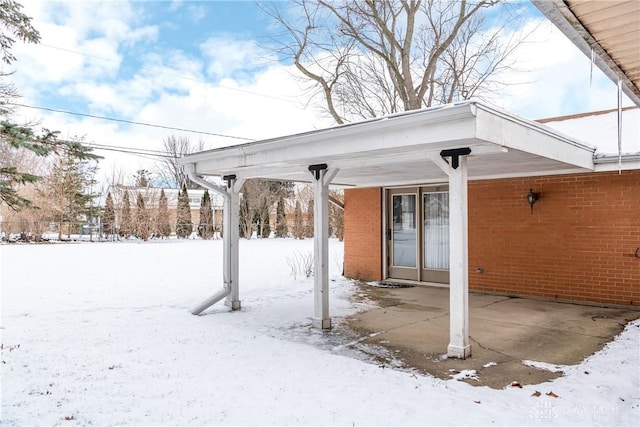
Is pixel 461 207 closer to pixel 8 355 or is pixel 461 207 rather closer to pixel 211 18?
pixel 8 355

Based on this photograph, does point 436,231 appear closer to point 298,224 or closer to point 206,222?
point 298,224

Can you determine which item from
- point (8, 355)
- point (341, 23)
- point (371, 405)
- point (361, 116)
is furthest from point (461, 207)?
point (361, 116)

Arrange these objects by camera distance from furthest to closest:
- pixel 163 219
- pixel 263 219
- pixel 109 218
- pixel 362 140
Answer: pixel 263 219 → pixel 163 219 → pixel 109 218 → pixel 362 140

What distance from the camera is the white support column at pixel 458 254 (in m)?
4.47

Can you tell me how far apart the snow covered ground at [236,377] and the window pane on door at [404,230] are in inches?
102

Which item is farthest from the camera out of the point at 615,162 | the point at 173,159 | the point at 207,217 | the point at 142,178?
the point at 173,159

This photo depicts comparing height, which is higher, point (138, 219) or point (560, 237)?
point (138, 219)

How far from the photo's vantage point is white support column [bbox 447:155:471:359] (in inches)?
176

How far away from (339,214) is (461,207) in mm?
17047

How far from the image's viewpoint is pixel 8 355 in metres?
4.68

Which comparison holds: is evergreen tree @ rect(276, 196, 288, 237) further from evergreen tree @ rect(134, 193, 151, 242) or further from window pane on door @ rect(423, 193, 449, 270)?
window pane on door @ rect(423, 193, 449, 270)

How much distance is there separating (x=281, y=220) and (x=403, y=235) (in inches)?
635

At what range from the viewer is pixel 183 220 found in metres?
22.9

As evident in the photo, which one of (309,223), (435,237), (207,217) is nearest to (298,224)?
(309,223)
